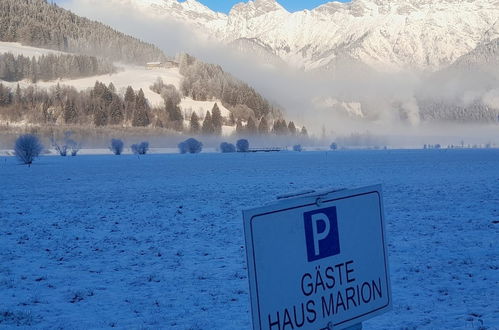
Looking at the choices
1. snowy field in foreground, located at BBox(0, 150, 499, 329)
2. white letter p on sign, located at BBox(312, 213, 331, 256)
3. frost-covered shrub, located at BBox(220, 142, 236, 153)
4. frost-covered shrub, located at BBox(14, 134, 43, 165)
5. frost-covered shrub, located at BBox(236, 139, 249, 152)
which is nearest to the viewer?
white letter p on sign, located at BBox(312, 213, 331, 256)

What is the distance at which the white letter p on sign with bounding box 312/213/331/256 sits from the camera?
2357mm

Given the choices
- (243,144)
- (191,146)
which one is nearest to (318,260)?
(191,146)

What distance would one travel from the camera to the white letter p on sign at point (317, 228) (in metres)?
2.36

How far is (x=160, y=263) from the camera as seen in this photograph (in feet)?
42.4

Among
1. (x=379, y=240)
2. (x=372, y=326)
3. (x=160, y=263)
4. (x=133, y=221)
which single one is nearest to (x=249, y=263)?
(x=379, y=240)

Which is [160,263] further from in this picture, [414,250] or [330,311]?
[330,311]

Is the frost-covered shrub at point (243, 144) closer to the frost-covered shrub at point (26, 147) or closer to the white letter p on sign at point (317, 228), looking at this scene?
the frost-covered shrub at point (26, 147)

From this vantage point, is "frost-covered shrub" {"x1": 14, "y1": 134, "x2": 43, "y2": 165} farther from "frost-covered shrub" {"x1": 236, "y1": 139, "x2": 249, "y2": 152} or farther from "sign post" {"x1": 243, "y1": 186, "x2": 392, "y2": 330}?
"frost-covered shrub" {"x1": 236, "y1": 139, "x2": 249, "y2": 152}

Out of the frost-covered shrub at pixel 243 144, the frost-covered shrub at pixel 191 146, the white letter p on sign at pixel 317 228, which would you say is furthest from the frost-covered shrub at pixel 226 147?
the white letter p on sign at pixel 317 228

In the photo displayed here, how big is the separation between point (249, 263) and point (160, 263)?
11.3 m

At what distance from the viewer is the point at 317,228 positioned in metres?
2.38

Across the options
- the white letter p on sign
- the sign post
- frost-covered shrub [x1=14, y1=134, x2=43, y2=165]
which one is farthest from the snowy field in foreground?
frost-covered shrub [x1=14, y1=134, x2=43, y2=165]

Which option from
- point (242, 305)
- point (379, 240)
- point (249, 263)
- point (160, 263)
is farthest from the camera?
point (160, 263)

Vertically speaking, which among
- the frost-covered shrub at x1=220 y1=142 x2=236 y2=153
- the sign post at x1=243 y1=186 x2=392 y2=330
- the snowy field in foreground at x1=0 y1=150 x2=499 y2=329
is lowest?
the snowy field in foreground at x1=0 y1=150 x2=499 y2=329
